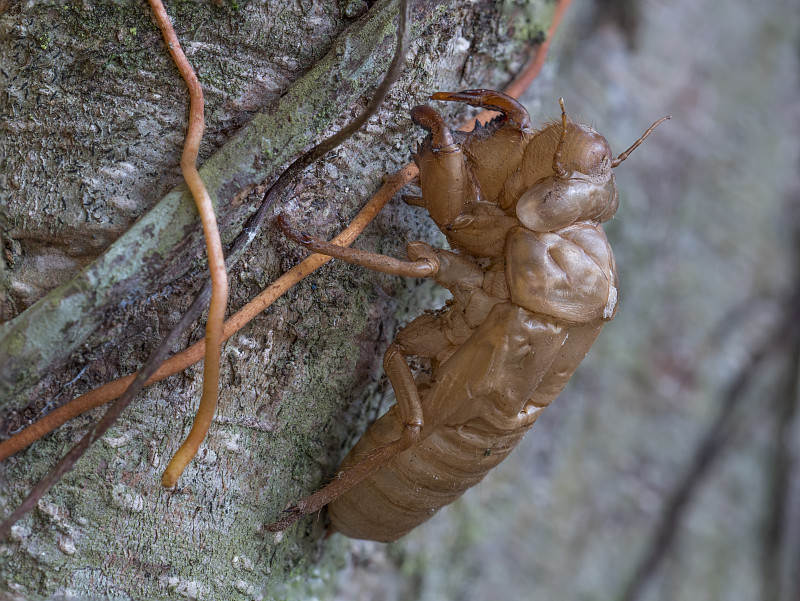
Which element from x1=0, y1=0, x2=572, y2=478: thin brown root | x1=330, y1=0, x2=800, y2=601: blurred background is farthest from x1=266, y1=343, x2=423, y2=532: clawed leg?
x1=330, y1=0, x2=800, y2=601: blurred background

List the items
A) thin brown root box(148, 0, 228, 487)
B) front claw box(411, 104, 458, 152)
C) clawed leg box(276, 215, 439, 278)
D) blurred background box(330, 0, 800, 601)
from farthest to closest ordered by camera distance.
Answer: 1. blurred background box(330, 0, 800, 601)
2. front claw box(411, 104, 458, 152)
3. clawed leg box(276, 215, 439, 278)
4. thin brown root box(148, 0, 228, 487)

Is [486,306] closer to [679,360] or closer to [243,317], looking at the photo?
[243,317]

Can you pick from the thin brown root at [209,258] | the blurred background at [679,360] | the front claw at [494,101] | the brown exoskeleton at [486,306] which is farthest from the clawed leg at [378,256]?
the blurred background at [679,360]

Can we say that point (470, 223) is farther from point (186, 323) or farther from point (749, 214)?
point (749, 214)

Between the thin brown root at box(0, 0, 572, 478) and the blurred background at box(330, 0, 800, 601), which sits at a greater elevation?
the thin brown root at box(0, 0, 572, 478)

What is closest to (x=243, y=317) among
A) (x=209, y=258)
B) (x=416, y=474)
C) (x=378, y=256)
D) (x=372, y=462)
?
(x=209, y=258)

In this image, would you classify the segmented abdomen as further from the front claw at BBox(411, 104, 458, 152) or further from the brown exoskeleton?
the front claw at BBox(411, 104, 458, 152)
